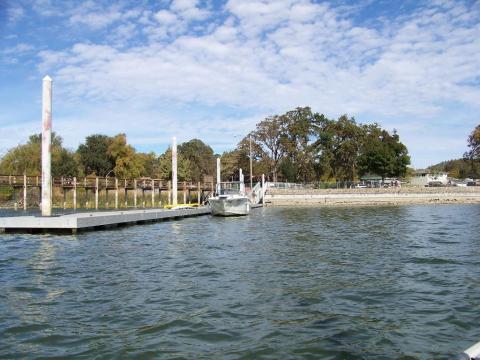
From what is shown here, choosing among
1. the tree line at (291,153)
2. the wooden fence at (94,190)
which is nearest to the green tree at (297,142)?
the tree line at (291,153)

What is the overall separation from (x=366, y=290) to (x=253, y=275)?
2981 millimetres

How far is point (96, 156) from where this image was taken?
86.5 meters

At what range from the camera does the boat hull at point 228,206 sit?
41.2 meters

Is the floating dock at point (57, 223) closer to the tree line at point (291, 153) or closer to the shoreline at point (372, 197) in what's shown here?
the shoreline at point (372, 197)

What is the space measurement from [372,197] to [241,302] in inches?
2505

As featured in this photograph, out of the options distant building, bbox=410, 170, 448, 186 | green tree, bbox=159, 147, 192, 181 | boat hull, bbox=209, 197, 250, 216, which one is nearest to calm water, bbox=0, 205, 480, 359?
boat hull, bbox=209, 197, 250, 216

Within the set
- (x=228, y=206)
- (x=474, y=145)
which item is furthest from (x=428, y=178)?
(x=228, y=206)

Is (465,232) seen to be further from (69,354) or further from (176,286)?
(69,354)

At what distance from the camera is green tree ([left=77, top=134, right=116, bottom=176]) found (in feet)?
283

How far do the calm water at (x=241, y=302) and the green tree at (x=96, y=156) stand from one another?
2813 inches

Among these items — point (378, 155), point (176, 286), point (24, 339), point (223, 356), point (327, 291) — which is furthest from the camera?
point (378, 155)

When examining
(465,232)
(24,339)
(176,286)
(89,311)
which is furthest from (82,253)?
(465,232)

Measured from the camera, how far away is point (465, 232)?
22.8 metres

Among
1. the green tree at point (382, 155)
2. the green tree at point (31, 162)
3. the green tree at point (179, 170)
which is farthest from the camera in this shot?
→ the green tree at point (179, 170)
